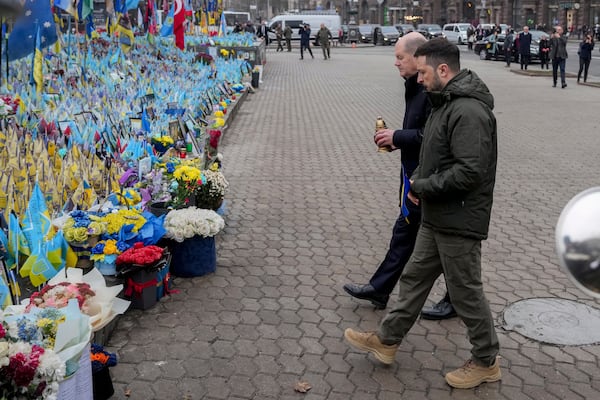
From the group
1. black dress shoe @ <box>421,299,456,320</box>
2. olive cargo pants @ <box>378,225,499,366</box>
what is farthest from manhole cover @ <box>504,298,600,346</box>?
olive cargo pants @ <box>378,225,499,366</box>

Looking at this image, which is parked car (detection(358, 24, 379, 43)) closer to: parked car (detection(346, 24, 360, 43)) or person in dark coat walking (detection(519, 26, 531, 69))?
parked car (detection(346, 24, 360, 43))

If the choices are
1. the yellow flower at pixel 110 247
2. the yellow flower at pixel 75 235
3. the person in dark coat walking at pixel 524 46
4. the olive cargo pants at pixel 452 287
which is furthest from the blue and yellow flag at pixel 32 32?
the person in dark coat walking at pixel 524 46

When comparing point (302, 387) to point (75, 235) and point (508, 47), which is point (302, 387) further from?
point (508, 47)

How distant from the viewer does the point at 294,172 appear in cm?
957

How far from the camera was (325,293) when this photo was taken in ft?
17.0

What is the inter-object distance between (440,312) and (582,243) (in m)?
3.13

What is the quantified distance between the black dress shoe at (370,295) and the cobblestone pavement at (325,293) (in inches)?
3.3

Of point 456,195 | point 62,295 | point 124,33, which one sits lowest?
point 62,295

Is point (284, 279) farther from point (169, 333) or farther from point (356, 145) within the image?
point (356, 145)

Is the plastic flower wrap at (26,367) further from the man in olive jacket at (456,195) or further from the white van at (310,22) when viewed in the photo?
the white van at (310,22)

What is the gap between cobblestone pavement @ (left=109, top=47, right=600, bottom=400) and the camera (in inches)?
155

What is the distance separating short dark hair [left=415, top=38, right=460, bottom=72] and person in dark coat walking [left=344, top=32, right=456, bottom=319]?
40 centimetres

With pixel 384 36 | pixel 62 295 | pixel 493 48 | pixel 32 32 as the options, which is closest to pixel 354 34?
pixel 384 36

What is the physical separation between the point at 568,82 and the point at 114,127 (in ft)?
63.5
